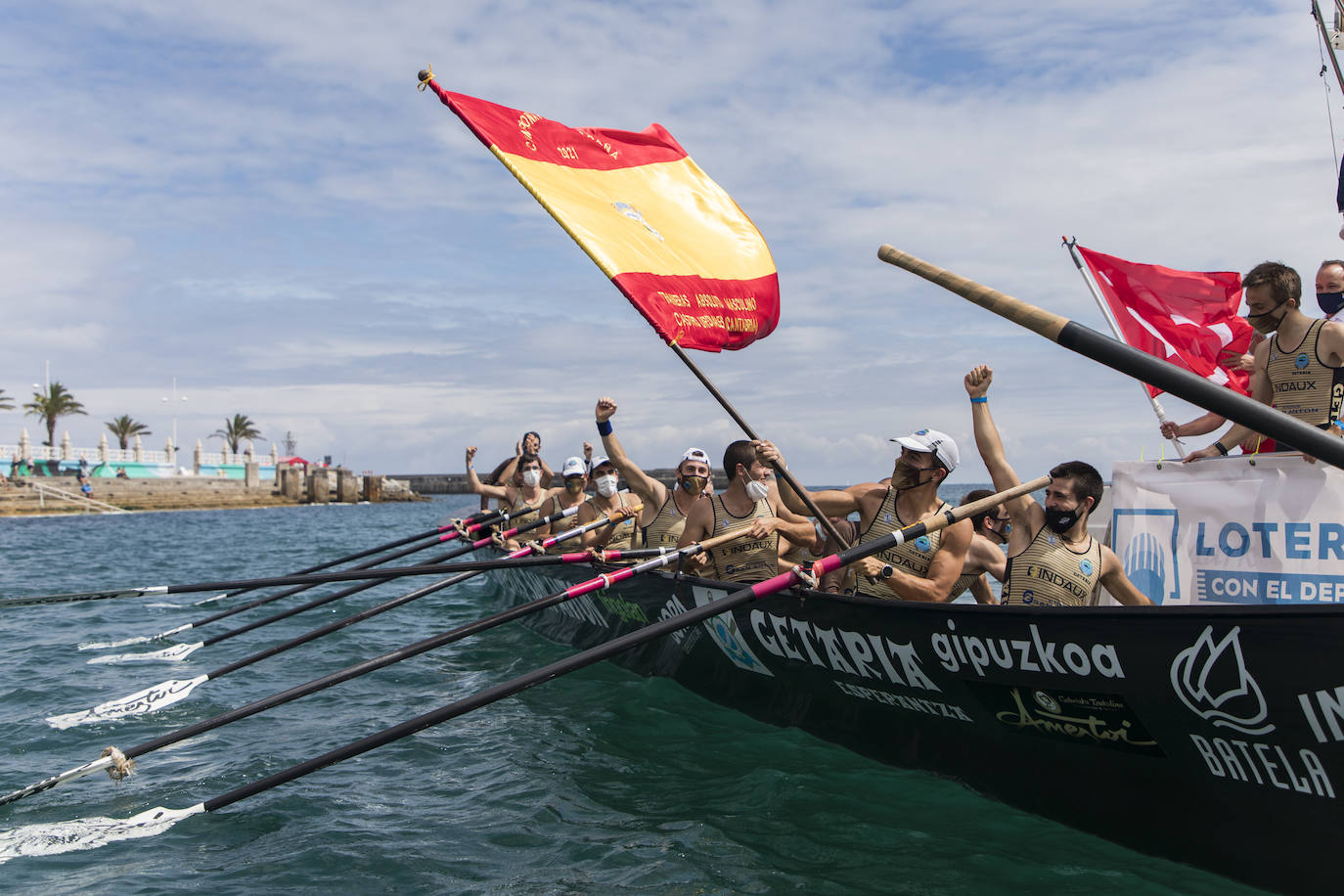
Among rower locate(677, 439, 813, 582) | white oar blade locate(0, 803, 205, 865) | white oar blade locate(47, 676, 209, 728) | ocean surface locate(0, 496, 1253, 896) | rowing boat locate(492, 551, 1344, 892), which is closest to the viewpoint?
rowing boat locate(492, 551, 1344, 892)

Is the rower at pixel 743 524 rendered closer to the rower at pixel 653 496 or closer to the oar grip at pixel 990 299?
the rower at pixel 653 496

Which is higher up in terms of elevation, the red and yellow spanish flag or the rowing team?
the red and yellow spanish flag

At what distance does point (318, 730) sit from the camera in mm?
8461

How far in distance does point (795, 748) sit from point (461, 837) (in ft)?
8.46

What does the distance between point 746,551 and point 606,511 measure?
405cm

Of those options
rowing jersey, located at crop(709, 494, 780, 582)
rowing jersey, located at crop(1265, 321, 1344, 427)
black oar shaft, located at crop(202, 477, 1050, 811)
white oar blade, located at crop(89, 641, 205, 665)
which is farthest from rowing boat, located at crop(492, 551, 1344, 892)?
white oar blade, located at crop(89, 641, 205, 665)

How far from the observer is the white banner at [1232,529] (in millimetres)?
5359

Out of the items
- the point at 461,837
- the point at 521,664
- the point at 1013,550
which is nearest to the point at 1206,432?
the point at 1013,550

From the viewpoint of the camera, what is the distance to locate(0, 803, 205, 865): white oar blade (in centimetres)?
581

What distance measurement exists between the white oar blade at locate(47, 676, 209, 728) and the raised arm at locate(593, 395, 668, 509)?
4574 mm

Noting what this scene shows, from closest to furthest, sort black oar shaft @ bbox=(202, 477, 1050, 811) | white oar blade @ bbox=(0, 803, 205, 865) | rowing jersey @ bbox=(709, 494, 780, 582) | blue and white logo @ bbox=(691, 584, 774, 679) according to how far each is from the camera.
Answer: black oar shaft @ bbox=(202, 477, 1050, 811) < white oar blade @ bbox=(0, 803, 205, 865) < blue and white logo @ bbox=(691, 584, 774, 679) < rowing jersey @ bbox=(709, 494, 780, 582)

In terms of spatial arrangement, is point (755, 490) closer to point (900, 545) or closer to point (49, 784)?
point (900, 545)

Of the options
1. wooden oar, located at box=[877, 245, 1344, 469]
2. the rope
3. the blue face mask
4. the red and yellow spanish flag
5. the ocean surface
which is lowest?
the ocean surface

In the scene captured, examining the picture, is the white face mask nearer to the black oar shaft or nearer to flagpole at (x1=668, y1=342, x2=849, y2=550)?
flagpole at (x1=668, y1=342, x2=849, y2=550)
